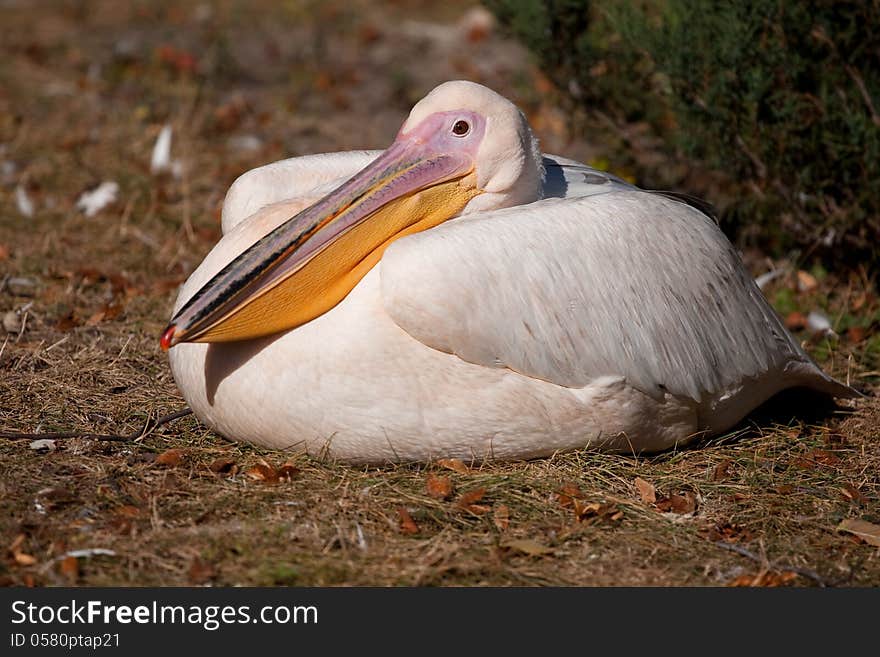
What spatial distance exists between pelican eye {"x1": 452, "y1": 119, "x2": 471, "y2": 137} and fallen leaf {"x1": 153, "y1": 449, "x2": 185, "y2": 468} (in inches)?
57.4

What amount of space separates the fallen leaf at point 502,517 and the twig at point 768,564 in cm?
66

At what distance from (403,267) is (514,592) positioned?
1070 millimetres

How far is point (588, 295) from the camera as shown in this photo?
395cm

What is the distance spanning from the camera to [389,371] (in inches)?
148

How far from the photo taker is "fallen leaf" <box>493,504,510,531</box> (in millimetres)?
3682

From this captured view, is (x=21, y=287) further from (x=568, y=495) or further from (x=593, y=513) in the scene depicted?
(x=593, y=513)

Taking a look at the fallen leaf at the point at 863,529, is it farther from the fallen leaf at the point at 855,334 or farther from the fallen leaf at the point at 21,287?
the fallen leaf at the point at 21,287

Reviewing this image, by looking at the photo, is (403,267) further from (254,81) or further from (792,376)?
(254,81)

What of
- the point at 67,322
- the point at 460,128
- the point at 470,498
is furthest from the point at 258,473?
the point at 67,322

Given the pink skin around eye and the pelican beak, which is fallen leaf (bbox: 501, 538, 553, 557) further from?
the pink skin around eye

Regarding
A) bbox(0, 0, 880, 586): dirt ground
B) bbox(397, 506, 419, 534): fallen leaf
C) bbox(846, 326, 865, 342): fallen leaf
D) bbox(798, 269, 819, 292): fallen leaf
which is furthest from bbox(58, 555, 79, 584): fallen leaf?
bbox(798, 269, 819, 292): fallen leaf

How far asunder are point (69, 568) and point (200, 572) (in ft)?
1.18

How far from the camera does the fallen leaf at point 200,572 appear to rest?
3260 millimetres

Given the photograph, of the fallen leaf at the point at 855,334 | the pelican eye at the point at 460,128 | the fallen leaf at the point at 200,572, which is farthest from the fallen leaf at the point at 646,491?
the fallen leaf at the point at 855,334
